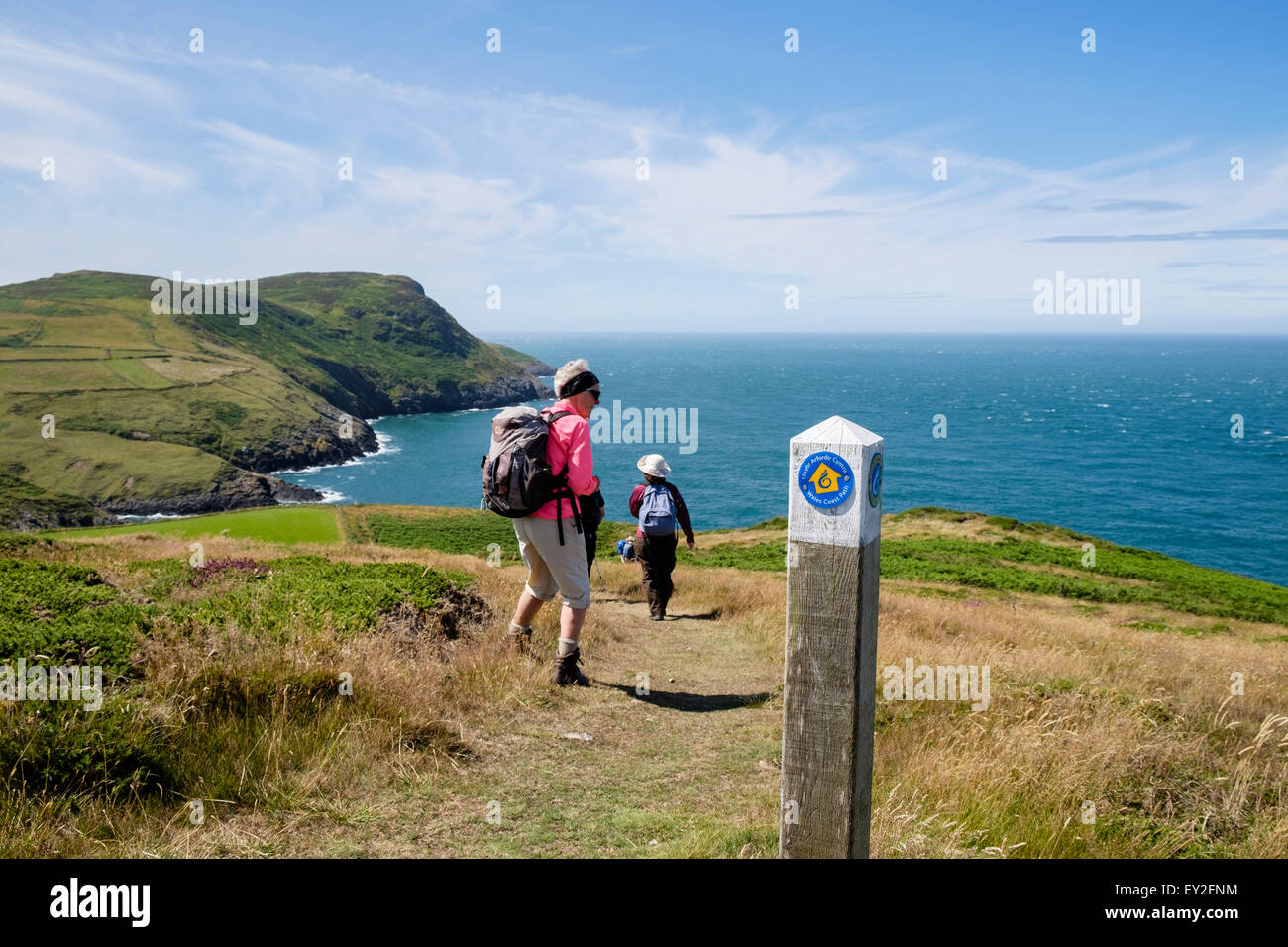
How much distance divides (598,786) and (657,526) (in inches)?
247

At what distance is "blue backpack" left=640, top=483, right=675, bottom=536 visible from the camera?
1091 cm

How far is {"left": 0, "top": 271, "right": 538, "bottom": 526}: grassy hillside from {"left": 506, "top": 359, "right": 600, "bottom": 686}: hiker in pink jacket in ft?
328

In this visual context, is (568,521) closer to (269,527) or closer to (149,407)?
(269,527)

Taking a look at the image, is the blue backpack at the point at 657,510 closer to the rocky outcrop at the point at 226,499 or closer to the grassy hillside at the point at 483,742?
the grassy hillside at the point at 483,742

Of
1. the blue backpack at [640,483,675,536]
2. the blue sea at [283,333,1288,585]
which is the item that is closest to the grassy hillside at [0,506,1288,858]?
the blue backpack at [640,483,675,536]

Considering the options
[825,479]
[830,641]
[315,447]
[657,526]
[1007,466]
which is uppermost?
[825,479]

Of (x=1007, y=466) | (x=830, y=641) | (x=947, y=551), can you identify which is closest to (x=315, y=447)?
(x=1007, y=466)

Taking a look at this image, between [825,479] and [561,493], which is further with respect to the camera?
[561,493]

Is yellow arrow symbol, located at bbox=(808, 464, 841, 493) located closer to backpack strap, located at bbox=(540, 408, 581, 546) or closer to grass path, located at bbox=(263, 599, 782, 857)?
grass path, located at bbox=(263, 599, 782, 857)

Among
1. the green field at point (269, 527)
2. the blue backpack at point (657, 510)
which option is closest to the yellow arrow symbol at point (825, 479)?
the blue backpack at point (657, 510)

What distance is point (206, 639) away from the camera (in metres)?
5.08

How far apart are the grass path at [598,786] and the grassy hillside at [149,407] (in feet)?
329

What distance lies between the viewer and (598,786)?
482 cm

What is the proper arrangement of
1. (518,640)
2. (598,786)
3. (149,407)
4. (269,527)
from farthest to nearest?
(149,407) → (269,527) → (518,640) → (598,786)
